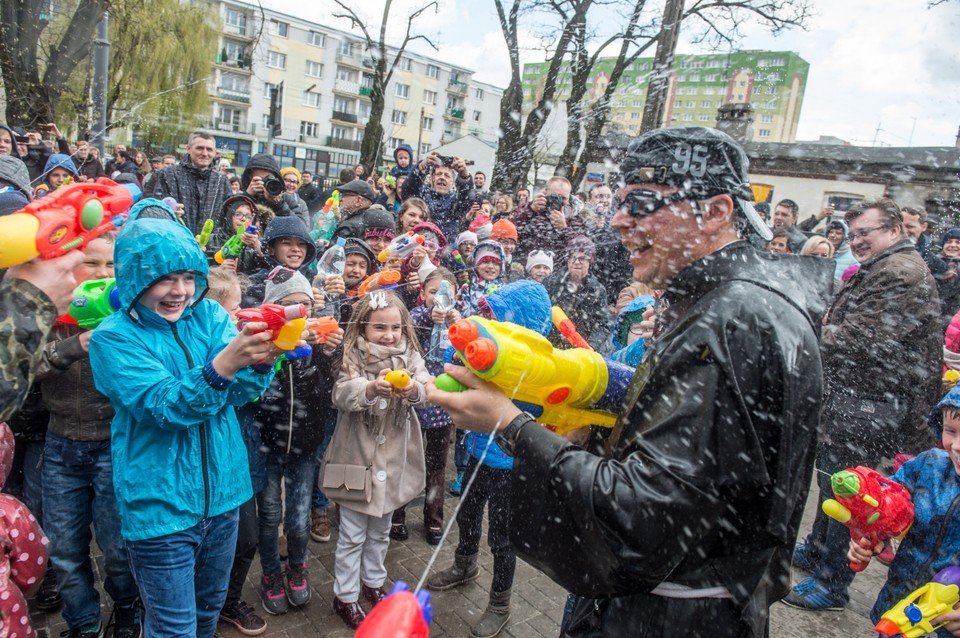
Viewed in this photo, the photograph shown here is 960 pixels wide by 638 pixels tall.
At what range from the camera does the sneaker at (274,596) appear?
11.5 ft

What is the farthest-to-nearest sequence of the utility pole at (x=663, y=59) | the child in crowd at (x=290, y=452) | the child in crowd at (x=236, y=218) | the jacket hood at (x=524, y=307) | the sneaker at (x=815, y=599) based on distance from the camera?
the utility pole at (x=663, y=59)
the child in crowd at (x=236, y=218)
the sneaker at (x=815, y=599)
the child in crowd at (x=290, y=452)
the jacket hood at (x=524, y=307)

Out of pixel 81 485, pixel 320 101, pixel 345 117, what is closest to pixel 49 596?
pixel 81 485

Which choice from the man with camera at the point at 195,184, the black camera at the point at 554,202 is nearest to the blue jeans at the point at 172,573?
the man with camera at the point at 195,184

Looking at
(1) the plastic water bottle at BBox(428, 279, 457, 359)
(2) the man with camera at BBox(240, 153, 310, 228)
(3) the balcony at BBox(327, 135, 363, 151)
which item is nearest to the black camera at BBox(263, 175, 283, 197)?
(2) the man with camera at BBox(240, 153, 310, 228)

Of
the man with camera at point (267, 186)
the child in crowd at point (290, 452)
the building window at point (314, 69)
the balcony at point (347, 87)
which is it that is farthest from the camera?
the balcony at point (347, 87)

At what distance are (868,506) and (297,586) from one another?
10.2 feet

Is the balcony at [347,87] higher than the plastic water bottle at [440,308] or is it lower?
higher

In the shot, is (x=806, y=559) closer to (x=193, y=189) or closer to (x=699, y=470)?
(x=699, y=470)

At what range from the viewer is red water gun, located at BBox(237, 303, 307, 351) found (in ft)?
6.59

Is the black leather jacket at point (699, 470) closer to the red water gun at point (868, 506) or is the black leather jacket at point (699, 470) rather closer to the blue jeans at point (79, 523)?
the red water gun at point (868, 506)

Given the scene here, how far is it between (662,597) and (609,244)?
5.50 m

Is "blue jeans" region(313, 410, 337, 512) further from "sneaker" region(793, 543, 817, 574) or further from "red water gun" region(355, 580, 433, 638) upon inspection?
"sneaker" region(793, 543, 817, 574)

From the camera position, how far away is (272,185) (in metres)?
5.92

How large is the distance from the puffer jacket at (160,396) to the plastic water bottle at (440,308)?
193 centimetres
